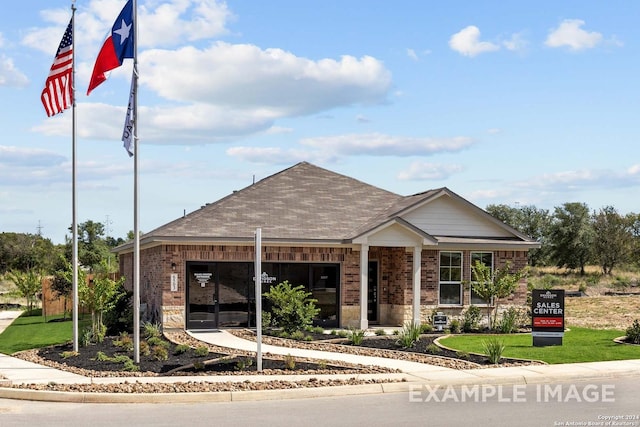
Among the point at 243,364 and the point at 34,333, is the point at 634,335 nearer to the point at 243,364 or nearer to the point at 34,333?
the point at 243,364

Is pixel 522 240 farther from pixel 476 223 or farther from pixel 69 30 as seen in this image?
pixel 69 30

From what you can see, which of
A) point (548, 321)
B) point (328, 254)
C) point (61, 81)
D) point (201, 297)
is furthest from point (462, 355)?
point (61, 81)

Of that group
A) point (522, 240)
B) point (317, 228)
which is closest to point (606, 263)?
point (522, 240)

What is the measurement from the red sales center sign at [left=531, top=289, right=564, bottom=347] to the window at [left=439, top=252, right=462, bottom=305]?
23.9ft

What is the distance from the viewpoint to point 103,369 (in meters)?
17.2

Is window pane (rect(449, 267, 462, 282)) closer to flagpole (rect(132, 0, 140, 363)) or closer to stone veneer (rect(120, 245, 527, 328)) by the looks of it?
stone veneer (rect(120, 245, 527, 328))

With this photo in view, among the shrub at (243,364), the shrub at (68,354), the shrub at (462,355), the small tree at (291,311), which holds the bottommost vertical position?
the shrub at (68,354)

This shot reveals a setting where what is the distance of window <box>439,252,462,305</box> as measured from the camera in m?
28.9

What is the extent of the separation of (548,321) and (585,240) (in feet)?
170

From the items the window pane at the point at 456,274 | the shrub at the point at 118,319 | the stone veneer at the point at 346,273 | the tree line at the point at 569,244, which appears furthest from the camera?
the tree line at the point at 569,244

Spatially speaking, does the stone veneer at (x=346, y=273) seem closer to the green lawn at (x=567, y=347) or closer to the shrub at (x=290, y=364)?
the green lawn at (x=567, y=347)

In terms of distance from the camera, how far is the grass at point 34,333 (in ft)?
77.9

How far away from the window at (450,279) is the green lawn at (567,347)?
3841 millimetres

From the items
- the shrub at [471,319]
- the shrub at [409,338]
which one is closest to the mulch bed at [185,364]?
the shrub at [409,338]
